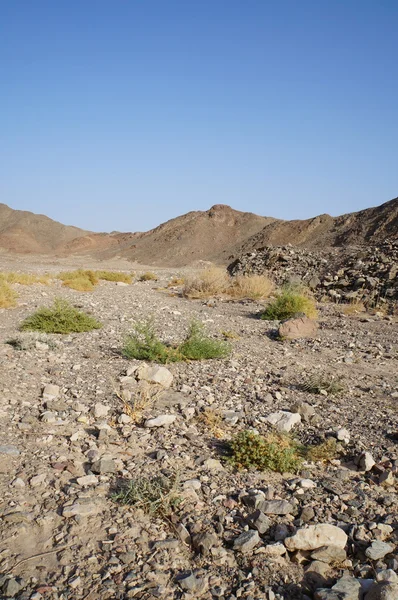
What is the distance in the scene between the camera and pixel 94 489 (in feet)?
11.5

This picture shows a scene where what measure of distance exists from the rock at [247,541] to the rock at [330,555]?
338 mm

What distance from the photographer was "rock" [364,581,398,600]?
2434mm

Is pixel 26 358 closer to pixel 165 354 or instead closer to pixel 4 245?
pixel 165 354

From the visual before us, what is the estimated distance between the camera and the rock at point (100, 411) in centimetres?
486

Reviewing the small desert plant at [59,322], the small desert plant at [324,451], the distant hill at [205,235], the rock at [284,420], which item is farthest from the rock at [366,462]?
the distant hill at [205,235]

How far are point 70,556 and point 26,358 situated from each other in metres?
4.42

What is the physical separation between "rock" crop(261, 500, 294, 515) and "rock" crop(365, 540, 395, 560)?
555 millimetres

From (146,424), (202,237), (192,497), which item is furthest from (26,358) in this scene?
(202,237)

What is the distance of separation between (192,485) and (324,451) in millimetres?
1270

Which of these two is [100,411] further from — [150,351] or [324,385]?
[324,385]

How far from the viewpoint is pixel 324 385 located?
5.81 m

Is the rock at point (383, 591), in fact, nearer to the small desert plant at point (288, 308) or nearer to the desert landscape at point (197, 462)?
the desert landscape at point (197, 462)

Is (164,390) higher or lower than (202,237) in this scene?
lower

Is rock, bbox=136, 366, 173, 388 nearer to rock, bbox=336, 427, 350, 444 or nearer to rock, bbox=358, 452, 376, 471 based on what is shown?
rock, bbox=336, 427, 350, 444
